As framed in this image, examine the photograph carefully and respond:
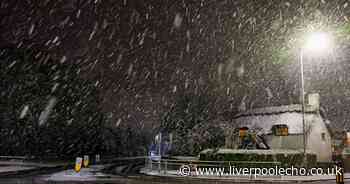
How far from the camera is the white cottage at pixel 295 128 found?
34.8 meters

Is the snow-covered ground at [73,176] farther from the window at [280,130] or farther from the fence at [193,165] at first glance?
the window at [280,130]

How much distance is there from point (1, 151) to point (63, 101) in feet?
30.0

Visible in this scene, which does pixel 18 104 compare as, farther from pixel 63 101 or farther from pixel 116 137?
pixel 116 137

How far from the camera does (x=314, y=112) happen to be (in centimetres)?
3656

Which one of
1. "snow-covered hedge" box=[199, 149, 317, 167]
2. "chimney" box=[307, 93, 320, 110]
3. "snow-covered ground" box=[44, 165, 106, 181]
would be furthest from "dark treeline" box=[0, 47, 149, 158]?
"chimney" box=[307, 93, 320, 110]

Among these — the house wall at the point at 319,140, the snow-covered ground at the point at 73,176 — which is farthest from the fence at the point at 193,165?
the house wall at the point at 319,140

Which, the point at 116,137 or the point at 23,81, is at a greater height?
the point at 23,81

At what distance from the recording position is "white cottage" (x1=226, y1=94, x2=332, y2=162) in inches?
1371

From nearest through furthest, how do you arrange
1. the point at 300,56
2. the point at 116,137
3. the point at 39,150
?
the point at 300,56
the point at 39,150
the point at 116,137

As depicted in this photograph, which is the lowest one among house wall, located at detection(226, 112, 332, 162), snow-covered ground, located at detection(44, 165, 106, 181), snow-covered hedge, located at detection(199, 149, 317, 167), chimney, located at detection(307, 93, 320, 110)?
snow-covered ground, located at detection(44, 165, 106, 181)

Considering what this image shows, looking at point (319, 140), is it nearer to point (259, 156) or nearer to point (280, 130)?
point (280, 130)

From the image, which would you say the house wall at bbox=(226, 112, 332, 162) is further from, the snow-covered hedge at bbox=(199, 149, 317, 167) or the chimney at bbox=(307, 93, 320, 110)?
the snow-covered hedge at bbox=(199, 149, 317, 167)

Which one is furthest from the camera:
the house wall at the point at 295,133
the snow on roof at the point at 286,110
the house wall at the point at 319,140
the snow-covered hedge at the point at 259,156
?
the snow on roof at the point at 286,110

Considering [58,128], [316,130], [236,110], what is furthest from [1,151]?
[316,130]
